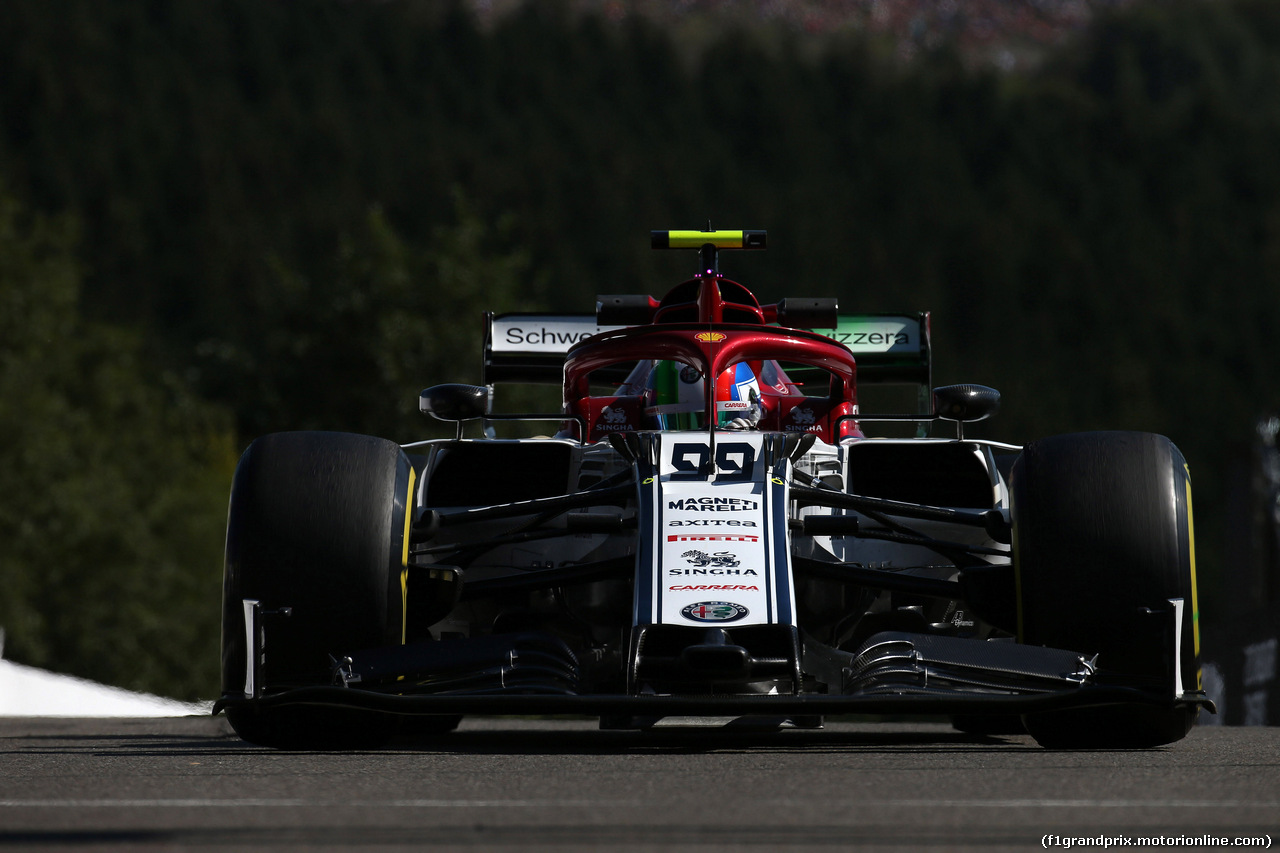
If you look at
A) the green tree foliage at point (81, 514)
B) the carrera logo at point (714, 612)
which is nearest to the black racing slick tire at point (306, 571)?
the carrera logo at point (714, 612)

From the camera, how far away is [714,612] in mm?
6711

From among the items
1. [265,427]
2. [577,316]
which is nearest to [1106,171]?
[265,427]

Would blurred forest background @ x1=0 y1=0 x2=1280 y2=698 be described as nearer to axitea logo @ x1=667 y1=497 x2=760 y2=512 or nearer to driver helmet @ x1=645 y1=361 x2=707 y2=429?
driver helmet @ x1=645 y1=361 x2=707 y2=429

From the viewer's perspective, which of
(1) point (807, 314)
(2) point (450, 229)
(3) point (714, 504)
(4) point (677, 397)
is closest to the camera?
(3) point (714, 504)

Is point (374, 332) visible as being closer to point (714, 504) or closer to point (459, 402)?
point (459, 402)

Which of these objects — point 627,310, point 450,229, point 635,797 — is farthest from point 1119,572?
point 450,229

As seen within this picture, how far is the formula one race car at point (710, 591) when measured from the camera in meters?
6.63

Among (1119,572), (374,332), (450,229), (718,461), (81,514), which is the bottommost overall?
(81,514)

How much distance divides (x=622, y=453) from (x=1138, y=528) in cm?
197

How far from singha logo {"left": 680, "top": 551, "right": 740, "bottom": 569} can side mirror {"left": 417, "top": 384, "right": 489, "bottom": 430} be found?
1540 millimetres

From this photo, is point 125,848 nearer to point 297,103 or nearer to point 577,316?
point 577,316

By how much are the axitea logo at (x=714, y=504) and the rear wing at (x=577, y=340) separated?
4.71 metres

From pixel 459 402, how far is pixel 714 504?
1.49 m

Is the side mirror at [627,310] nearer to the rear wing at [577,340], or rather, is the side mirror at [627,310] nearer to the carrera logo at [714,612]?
the rear wing at [577,340]
